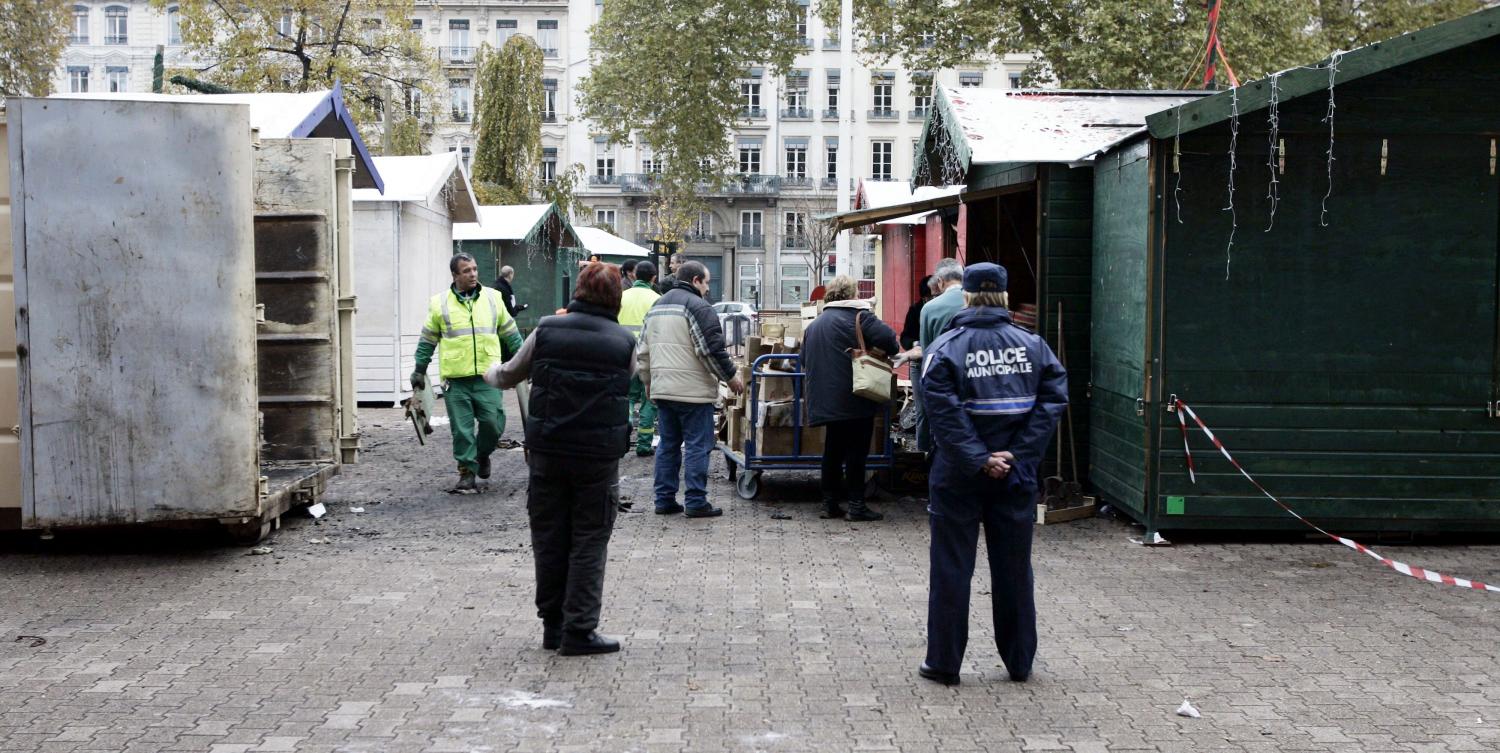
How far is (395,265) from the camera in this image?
59.0 ft

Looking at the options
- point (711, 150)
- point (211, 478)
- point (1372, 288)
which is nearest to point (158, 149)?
point (211, 478)

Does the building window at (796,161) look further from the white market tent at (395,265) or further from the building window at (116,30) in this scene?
the white market tent at (395,265)

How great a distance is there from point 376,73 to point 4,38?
8287 mm

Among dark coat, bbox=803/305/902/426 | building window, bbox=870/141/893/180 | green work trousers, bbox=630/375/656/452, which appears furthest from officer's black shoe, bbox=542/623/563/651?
building window, bbox=870/141/893/180

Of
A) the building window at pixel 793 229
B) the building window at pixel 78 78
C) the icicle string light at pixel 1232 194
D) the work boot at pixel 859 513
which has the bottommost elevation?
the work boot at pixel 859 513

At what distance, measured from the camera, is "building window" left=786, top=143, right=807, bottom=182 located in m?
70.1

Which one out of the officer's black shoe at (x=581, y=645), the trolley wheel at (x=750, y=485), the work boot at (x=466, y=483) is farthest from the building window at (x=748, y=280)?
the officer's black shoe at (x=581, y=645)

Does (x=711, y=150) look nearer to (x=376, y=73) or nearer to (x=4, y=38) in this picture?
(x=376, y=73)

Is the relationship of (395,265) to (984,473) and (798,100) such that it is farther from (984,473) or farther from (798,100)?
(798,100)

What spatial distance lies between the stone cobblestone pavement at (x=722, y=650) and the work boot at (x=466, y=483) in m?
1.67

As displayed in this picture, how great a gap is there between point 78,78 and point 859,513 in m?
71.5

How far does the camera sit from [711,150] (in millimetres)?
33062

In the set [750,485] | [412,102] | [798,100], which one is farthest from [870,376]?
[798,100]

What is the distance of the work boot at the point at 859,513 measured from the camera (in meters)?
9.91
